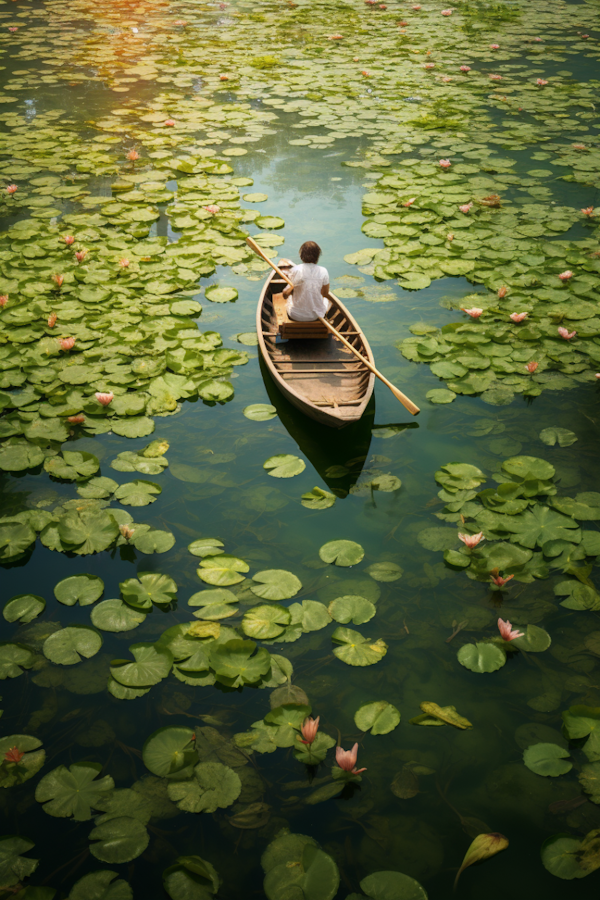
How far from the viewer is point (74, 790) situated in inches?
80.6

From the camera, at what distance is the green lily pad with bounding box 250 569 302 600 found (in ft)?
8.84

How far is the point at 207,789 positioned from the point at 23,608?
3.88 ft

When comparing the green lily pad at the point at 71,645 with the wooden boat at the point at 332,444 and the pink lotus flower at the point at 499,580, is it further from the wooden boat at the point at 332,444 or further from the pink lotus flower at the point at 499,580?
the pink lotus flower at the point at 499,580

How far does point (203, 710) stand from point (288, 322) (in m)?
2.67

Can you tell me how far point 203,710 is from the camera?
7.58ft

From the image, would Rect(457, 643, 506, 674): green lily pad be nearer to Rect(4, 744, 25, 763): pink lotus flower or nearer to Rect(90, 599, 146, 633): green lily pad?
Rect(90, 599, 146, 633): green lily pad

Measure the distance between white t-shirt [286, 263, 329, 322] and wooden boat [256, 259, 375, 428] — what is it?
71mm

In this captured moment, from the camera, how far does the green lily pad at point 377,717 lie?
2248 mm

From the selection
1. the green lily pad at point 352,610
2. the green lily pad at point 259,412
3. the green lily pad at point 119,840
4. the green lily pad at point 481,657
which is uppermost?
the green lily pad at point 259,412

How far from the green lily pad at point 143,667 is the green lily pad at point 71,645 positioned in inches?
5.0

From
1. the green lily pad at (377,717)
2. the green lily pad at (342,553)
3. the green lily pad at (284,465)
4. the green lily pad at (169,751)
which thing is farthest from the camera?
the green lily pad at (284,465)

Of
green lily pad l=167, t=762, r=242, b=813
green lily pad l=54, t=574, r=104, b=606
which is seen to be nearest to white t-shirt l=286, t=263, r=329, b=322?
green lily pad l=54, t=574, r=104, b=606

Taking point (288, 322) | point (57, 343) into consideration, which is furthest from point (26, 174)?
point (288, 322)

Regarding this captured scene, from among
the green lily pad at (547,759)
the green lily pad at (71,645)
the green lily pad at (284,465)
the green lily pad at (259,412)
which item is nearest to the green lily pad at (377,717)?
the green lily pad at (547,759)
